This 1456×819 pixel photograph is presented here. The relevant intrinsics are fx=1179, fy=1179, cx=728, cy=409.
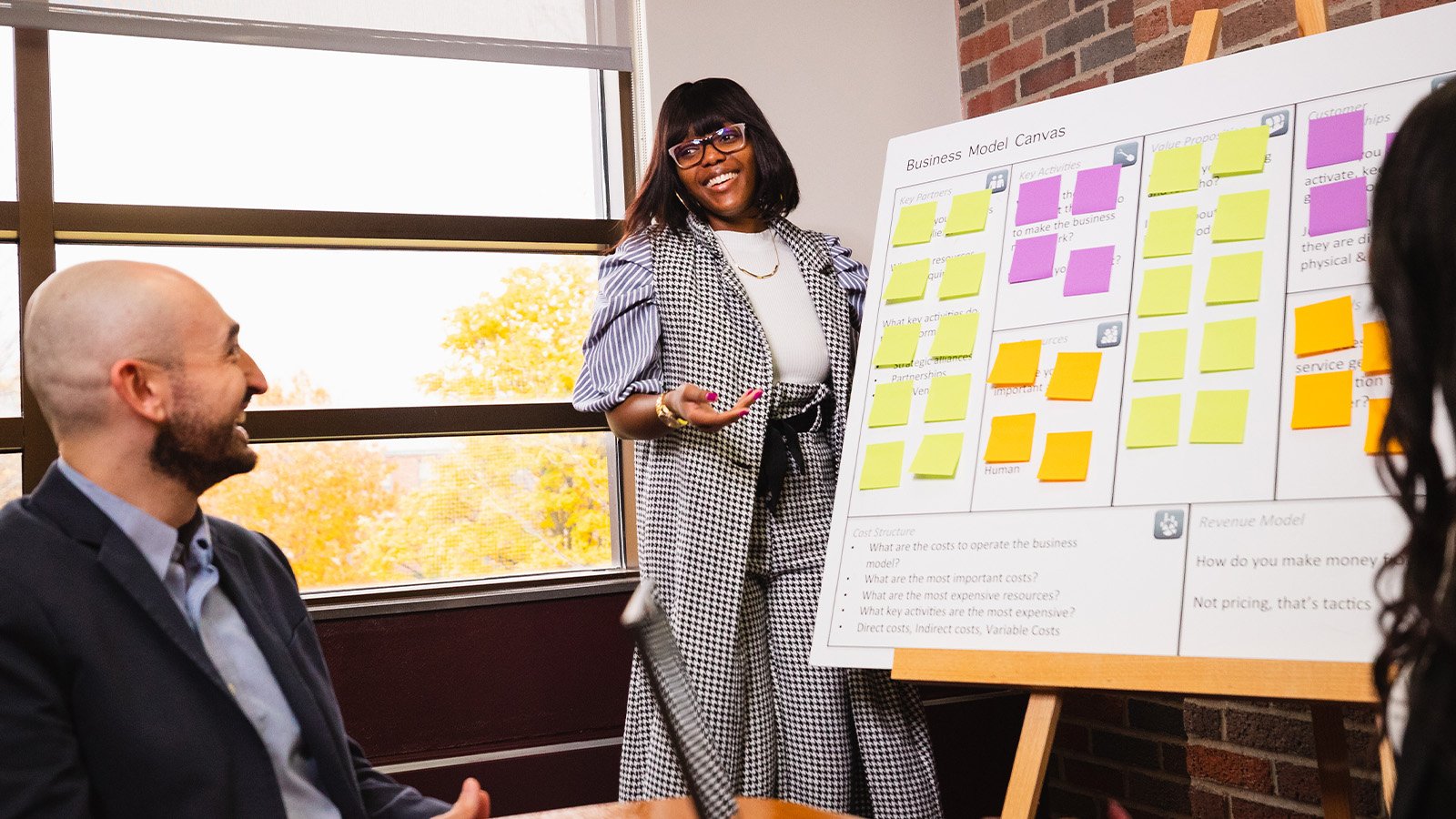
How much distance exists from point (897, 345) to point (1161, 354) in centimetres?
42

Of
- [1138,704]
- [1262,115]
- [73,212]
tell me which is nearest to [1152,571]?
[1262,115]

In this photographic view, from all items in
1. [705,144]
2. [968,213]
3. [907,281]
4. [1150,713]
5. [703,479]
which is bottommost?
[1150,713]

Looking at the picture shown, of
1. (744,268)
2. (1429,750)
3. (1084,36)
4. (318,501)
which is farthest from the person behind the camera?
(1084,36)

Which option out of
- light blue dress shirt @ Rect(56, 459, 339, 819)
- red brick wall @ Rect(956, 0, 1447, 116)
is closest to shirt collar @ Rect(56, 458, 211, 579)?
light blue dress shirt @ Rect(56, 459, 339, 819)

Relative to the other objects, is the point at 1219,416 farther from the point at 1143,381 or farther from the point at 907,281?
the point at 907,281

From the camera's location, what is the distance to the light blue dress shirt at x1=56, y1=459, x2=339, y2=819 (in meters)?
1.22

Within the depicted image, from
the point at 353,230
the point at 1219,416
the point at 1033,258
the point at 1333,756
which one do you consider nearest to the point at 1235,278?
the point at 1219,416

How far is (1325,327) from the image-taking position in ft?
4.82

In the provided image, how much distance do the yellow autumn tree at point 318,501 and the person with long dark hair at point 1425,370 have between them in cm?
222

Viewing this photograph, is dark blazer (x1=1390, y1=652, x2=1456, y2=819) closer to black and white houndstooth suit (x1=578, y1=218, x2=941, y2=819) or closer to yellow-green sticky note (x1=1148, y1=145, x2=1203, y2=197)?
yellow-green sticky note (x1=1148, y1=145, x2=1203, y2=197)

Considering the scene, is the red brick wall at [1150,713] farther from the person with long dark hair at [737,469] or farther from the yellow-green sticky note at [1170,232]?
the person with long dark hair at [737,469]

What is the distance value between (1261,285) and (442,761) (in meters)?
1.83

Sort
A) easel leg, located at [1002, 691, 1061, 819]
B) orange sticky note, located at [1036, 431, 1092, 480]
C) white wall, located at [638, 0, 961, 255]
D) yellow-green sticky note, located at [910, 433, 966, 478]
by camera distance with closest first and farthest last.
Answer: easel leg, located at [1002, 691, 1061, 819]
orange sticky note, located at [1036, 431, 1092, 480]
yellow-green sticky note, located at [910, 433, 966, 478]
white wall, located at [638, 0, 961, 255]

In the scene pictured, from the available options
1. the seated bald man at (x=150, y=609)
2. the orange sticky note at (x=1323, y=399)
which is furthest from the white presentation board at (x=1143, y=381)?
the seated bald man at (x=150, y=609)
